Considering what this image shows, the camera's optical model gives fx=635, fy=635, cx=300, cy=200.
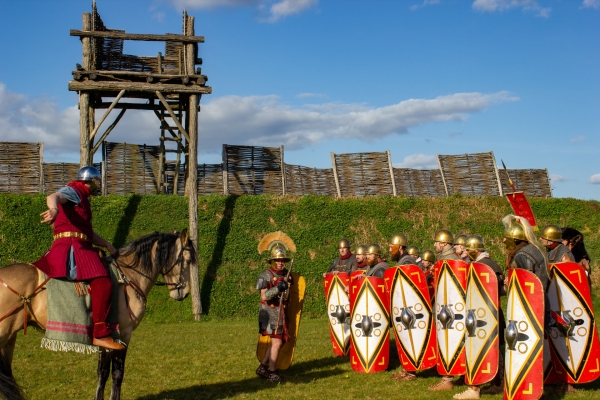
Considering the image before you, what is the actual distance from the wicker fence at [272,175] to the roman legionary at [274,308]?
1022cm

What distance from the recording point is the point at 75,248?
6.56m

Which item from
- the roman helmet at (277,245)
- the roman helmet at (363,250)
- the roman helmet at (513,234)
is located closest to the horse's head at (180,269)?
the roman helmet at (277,245)

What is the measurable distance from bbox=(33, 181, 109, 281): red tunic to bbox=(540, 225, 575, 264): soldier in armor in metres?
5.10

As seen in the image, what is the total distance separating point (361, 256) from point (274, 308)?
6.64 feet

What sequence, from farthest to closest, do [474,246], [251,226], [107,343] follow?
[251,226] < [474,246] < [107,343]

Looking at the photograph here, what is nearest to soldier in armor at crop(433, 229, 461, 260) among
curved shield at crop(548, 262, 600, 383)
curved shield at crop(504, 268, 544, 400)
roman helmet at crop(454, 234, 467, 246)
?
roman helmet at crop(454, 234, 467, 246)

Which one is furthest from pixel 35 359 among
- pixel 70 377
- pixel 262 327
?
pixel 262 327

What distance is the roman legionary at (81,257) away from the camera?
6477mm

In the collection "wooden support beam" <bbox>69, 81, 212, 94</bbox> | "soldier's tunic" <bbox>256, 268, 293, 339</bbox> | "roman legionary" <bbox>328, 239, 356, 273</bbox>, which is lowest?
"soldier's tunic" <bbox>256, 268, 293, 339</bbox>

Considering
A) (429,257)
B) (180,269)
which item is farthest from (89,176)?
(429,257)

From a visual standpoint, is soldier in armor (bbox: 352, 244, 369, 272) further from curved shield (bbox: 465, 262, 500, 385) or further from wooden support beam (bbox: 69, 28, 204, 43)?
wooden support beam (bbox: 69, 28, 204, 43)

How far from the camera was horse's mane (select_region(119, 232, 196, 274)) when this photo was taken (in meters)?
7.41

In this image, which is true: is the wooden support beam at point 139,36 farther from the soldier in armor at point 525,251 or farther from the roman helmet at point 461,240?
the soldier in armor at point 525,251

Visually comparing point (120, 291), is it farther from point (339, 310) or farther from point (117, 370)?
point (339, 310)
